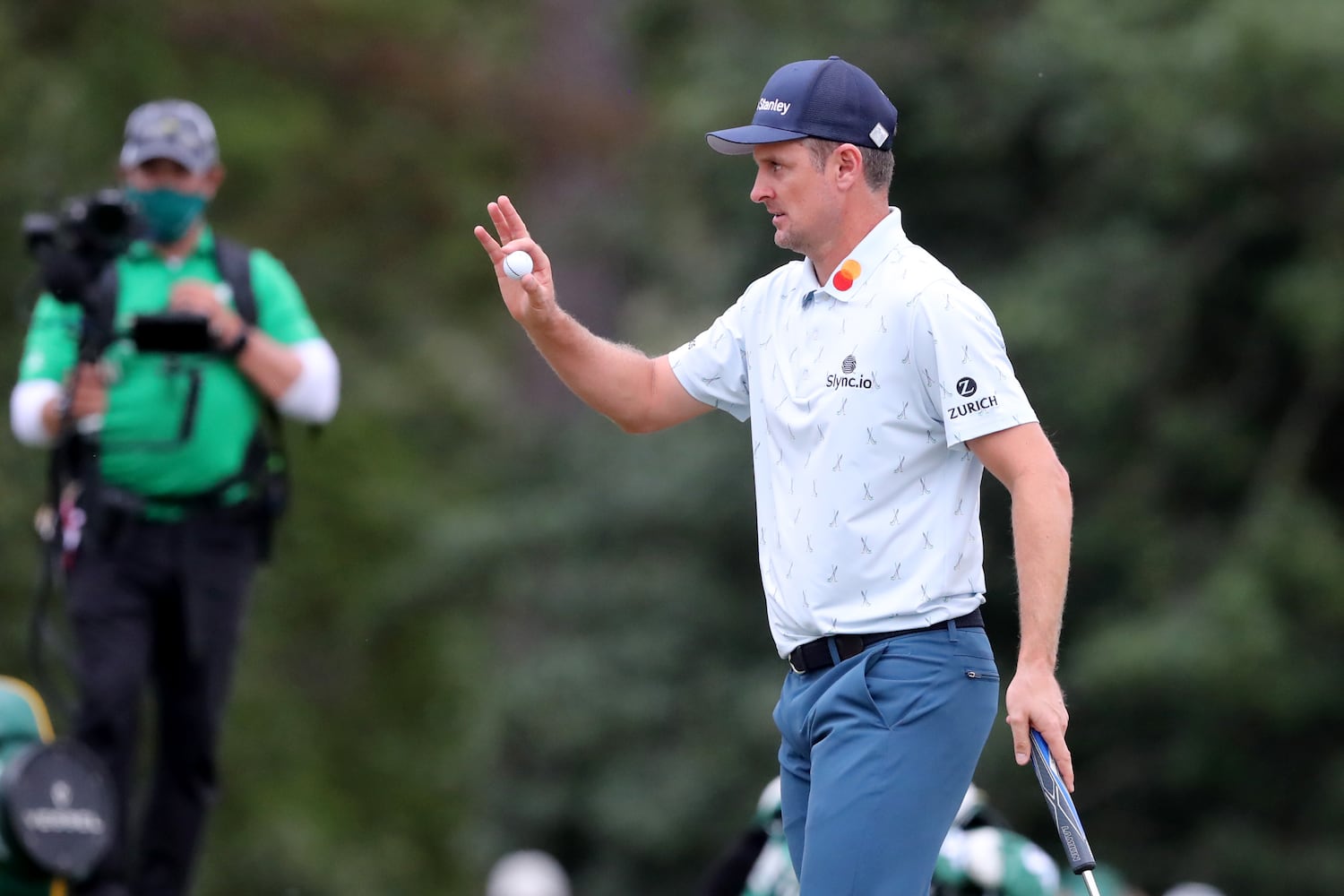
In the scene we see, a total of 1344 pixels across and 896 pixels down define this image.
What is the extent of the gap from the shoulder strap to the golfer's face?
2405 millimetres

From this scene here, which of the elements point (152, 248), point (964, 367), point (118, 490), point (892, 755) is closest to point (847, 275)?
point (964, 367)

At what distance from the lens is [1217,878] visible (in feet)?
46.4

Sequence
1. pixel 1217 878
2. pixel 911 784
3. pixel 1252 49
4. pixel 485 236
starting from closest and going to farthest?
pixel 911 784
pixel 485 236
pixel 1252 49
pixel 1217 878

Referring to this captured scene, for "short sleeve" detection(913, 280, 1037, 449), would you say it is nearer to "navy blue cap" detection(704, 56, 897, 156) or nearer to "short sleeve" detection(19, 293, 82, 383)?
"navy blue cap" detection(704, 56, 897, 156)

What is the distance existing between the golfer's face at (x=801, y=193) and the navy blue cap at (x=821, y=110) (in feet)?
0.12

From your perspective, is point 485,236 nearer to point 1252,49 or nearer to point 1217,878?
point 1252,49

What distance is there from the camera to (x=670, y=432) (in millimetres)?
16938

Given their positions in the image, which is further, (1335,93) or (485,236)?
(1335,93)

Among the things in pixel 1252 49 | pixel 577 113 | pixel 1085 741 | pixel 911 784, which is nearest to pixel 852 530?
pixel 911 784

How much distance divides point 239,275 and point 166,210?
0.29 m

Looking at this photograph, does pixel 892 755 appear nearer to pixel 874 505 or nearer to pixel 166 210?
pixel 874 505

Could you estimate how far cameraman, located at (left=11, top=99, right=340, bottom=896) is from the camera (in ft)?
20.0

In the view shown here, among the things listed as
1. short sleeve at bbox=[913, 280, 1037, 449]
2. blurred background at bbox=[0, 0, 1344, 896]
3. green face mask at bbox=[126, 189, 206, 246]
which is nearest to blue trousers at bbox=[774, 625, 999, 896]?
short sleeve at bbox=[913, 280, 1037, 449]

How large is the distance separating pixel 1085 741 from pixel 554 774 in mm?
4725
